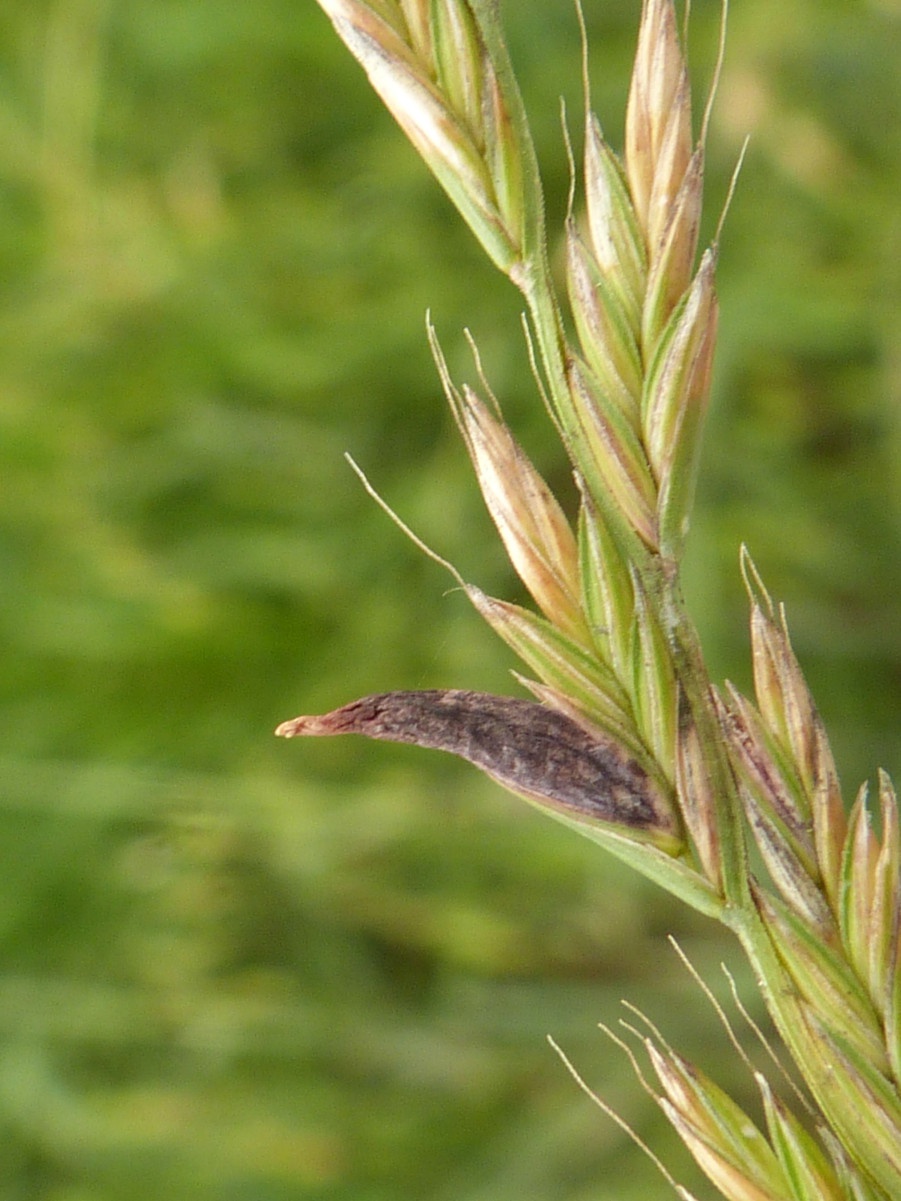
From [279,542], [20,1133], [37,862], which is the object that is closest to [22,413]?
[279,542]

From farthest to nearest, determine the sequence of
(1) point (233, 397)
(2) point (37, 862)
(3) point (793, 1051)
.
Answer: (1) point (233, 397) < (2) point (37, 862) < (3) point (793, 1051)

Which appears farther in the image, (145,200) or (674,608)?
(145,200)

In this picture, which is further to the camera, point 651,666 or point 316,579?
point 316,579

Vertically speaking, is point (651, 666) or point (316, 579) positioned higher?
point (316, 579)

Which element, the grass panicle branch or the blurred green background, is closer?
the grass panicle branch

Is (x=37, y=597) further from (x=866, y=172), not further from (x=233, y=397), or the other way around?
(x=866, y=172)

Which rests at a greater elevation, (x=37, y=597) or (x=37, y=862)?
(x=37, y=597)
